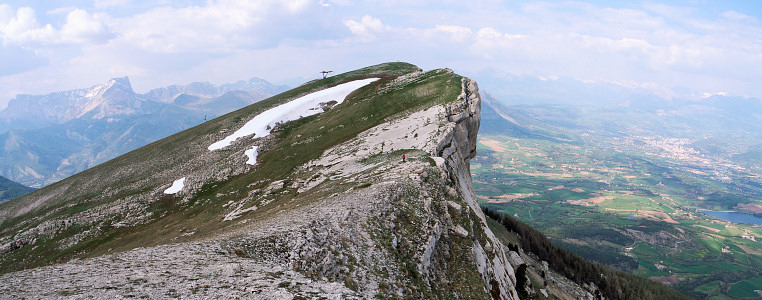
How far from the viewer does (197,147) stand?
71.9m

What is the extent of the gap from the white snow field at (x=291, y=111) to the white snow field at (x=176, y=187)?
12.3m

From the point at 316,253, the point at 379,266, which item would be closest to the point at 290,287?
the point at 316,253

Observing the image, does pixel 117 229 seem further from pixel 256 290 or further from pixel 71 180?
pixel 256 290

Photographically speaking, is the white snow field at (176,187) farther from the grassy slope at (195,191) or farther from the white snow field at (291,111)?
the white snow field at (291,111)

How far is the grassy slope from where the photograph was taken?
4316 centimetres

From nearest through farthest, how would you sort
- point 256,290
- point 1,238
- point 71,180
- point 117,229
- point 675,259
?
point 256,290, point 117,229, point 1,238, point 71,180, point 675,259

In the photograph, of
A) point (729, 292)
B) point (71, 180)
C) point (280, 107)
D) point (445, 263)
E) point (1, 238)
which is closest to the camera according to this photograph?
point (445, 263)

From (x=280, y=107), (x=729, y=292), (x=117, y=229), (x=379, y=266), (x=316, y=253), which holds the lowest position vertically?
(x=729, y=292)

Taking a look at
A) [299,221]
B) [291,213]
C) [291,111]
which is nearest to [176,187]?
[291,111]

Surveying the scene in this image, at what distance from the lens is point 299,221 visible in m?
23.0

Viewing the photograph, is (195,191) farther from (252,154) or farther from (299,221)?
(299,221)

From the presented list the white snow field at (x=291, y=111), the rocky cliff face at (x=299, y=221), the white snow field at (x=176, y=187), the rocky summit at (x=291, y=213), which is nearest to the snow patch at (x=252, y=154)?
the rocky summit at (x=291, y=213)

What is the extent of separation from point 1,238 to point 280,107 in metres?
56.2

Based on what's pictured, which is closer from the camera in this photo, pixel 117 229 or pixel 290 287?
pixel 290 287
